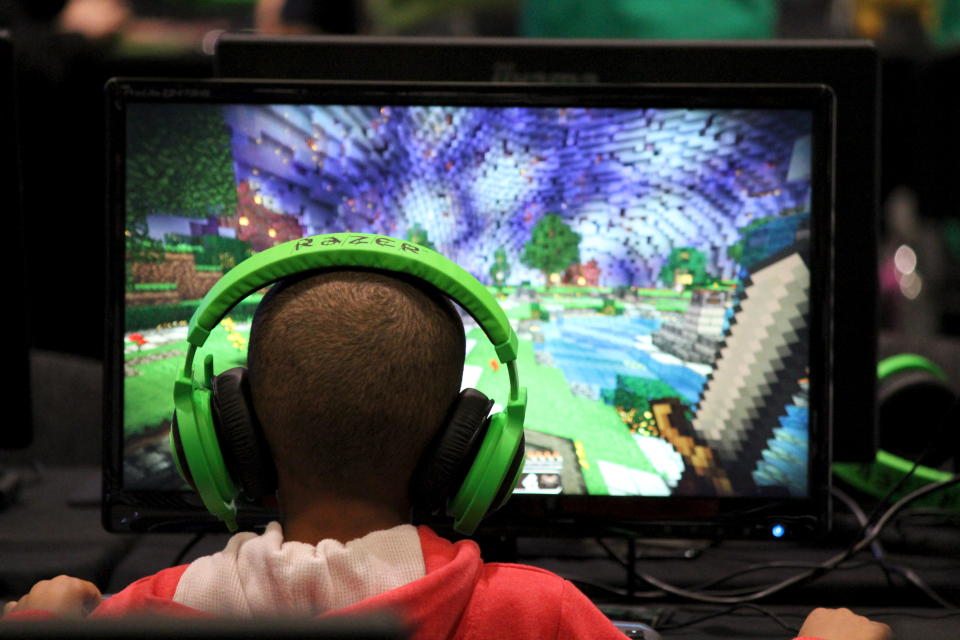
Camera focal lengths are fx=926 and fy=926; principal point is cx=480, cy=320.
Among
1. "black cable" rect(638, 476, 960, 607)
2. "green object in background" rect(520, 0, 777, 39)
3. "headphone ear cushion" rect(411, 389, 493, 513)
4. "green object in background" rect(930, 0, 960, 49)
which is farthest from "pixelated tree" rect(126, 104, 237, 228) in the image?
"green object in background" rect(930, 0, 960, 49)

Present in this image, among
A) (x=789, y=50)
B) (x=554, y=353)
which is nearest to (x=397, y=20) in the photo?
(x=789, y=50)

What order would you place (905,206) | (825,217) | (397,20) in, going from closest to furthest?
(825,217)
(397,20)
(905,206)

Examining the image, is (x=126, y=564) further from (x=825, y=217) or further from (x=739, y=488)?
(x=825, y=217)

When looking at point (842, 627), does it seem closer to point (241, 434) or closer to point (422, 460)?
point (422, 460)

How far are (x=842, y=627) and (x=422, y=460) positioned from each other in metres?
0.39

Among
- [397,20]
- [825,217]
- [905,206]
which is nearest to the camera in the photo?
[825,217]

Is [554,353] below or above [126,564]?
above

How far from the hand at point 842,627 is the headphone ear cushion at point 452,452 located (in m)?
0.35

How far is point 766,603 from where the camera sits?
3.32ft

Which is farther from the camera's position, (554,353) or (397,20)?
(397,20)

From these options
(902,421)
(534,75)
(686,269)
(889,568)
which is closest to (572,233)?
(686,269)

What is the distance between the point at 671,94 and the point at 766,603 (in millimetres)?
558

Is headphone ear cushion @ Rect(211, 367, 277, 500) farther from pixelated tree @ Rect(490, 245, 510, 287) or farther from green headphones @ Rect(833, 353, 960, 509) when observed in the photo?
green headphones @ Rect(833, 353, 960, 509)

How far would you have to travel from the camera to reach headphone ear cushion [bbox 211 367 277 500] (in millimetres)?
658
